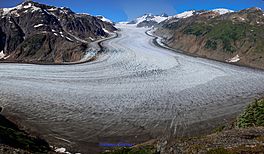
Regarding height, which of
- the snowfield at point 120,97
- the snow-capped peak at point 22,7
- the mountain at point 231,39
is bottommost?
the snowfield at point 120,97

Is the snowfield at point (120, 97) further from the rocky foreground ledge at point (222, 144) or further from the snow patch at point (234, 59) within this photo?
the snow patch at point (234, 59)

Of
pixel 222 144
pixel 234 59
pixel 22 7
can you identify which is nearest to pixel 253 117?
pixel 222 144

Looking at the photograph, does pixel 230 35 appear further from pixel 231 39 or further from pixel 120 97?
pixel 120 97

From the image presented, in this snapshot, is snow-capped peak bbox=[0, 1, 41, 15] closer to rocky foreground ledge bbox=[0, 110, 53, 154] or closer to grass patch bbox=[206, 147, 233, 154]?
rocky foreground ledge bbox=[0, 110, 53, 154]

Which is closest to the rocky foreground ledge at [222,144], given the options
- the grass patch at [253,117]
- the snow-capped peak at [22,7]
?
the grass patch at [253,117]

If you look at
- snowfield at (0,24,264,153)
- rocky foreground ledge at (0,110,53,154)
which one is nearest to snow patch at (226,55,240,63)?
snowfield at (0,24,264,153)

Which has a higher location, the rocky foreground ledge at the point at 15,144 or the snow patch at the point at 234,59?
the snow patch at the point at 234,59

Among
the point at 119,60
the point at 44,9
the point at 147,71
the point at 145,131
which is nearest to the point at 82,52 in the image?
the point at 119,60
